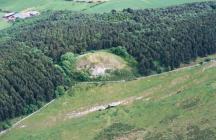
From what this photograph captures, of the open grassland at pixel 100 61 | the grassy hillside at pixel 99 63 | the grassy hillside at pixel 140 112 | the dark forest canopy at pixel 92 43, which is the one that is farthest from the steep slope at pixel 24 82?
the open grassland at pixel 100 61

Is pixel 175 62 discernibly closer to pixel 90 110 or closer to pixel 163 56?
pixel 163 56

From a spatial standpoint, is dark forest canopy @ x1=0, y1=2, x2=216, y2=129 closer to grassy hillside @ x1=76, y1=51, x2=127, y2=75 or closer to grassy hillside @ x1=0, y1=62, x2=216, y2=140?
Answer: grassy hillside @ x1=76, y1=51, x2=127, y2=75

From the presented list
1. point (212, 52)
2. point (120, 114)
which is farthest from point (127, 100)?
point (212, 52)

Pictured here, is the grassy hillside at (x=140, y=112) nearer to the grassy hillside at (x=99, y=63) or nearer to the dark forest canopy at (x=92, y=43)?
the dark forest canopy at (x=92, y=43)

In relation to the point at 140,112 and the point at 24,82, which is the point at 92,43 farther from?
the point at 140,112

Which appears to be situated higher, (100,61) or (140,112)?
(100,61)

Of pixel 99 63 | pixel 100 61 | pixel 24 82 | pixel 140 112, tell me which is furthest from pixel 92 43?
pixel 140 112
